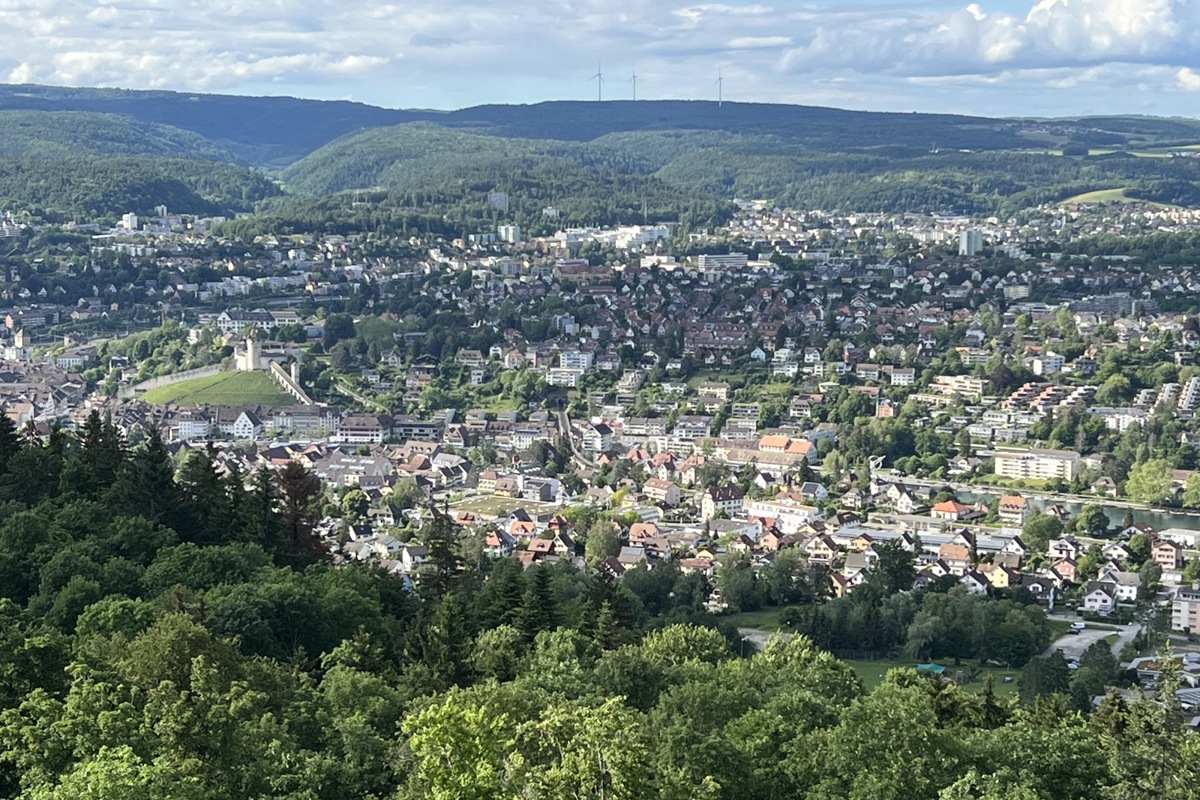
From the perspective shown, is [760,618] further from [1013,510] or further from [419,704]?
[419,704]

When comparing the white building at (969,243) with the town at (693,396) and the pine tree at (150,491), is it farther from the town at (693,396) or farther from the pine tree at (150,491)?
the pine tree at (150,491)

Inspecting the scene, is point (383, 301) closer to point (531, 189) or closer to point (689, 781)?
point (531, 189)

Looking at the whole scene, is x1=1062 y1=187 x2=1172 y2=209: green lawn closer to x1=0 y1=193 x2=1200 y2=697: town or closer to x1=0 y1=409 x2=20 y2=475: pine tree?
x1=0 y1=193 x2=1200 y2=697: town

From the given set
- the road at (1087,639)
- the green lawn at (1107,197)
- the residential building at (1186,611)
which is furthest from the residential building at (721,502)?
the green lawn at (1107,197)

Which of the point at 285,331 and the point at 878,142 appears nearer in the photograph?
the point at 285,331

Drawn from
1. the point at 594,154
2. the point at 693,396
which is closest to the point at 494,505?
the point at 693,396

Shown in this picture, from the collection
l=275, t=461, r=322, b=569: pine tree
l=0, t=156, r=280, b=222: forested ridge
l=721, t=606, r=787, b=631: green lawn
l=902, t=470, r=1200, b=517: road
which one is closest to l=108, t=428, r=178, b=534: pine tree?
l=275, t=461, r=322, b=569: pine tree

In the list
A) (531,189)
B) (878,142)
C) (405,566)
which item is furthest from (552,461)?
(878,142)
